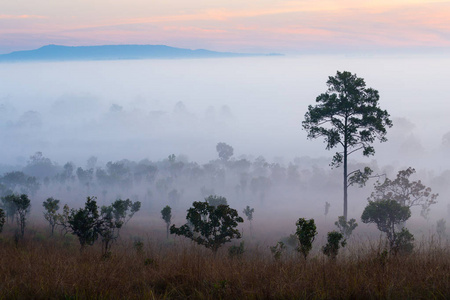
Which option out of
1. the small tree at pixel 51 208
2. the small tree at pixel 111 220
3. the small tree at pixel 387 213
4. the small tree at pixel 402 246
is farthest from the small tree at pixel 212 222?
the small tree at pixel 51 208

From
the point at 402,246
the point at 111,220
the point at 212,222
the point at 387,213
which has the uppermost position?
the point at 402,246

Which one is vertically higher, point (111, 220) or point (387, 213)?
point (387, 213)

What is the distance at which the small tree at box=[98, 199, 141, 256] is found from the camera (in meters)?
12.2

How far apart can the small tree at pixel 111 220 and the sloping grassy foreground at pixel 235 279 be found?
2372 millimetres

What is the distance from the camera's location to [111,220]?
Result: 46.9 metres

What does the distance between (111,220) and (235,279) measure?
139ft

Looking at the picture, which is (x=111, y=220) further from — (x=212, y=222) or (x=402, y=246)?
(x=402, y=246)

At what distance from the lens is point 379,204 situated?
41.2 meters

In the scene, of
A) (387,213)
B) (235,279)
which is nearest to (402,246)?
(235,279)

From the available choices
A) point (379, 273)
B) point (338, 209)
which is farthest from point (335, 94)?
point (338, 209)

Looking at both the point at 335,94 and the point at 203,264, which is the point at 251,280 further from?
the point at 335,94

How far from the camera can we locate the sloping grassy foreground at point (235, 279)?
6.68 metres

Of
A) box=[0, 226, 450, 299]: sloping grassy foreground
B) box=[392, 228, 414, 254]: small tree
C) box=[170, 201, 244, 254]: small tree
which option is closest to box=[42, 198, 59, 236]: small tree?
box=[170, 201, 244, 254]: small tree

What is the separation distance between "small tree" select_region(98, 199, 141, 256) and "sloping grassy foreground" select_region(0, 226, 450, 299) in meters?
2.37
